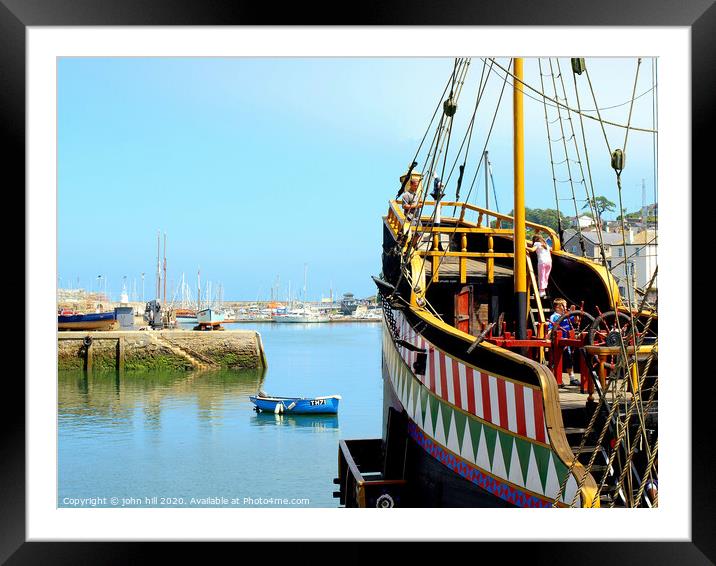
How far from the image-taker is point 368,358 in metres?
34.5

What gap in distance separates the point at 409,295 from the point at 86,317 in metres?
22.9

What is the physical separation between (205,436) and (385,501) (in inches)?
453

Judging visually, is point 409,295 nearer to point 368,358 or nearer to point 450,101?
point 450,101

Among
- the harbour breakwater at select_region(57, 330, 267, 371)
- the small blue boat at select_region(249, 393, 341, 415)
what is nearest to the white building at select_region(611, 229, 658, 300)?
the small blue boat at select_region(249, 393, 341, 415)

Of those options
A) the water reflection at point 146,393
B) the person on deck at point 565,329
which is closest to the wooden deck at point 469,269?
the person on deck at point 565,329

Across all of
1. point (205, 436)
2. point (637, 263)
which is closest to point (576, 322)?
point (637, 263)

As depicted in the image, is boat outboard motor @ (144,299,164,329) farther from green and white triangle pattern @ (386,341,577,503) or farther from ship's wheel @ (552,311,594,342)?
green and white triangle pattern @ (386,341,577,503)

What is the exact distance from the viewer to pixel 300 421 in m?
18.8

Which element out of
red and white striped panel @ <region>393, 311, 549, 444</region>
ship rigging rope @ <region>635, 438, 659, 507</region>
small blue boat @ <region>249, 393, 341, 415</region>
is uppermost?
red and white striped panel @ <region>393, 311, 549, 444</region>

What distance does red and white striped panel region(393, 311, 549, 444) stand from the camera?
4.64m

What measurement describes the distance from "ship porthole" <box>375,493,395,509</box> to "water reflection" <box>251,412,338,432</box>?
11177 millimetres
